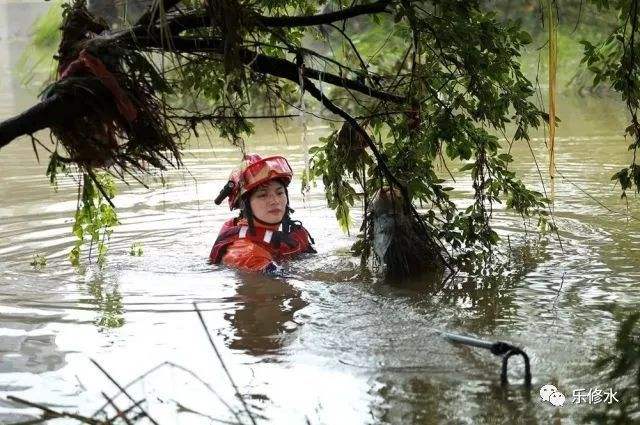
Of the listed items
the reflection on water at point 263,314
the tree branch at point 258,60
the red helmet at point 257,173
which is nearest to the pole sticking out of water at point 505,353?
the reflection on water at point 263,314

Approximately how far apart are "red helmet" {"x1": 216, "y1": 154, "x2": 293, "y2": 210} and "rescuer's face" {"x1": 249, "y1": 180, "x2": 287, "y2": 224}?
75 mm

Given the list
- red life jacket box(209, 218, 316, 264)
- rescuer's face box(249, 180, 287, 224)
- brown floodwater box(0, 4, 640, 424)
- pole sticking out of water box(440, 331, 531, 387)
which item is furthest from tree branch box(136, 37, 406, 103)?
red life jacket box(209, 218, 316, 264)

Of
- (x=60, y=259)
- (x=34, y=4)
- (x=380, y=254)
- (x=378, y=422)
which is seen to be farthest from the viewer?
(x=34, y=4)

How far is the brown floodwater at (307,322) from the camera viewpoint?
435 centimetres

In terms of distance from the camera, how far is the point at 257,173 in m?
7.73

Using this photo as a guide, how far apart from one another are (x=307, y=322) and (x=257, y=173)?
2.14 m

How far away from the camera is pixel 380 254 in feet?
23.4

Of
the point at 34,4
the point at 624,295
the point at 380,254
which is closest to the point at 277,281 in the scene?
the point at 380,254

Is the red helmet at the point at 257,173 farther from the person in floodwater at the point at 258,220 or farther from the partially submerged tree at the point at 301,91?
the partially submerged tree at the point at 301,91

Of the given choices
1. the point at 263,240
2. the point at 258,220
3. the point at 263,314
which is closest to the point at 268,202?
the point at 258,220

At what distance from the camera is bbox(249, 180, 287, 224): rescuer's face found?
782 cm

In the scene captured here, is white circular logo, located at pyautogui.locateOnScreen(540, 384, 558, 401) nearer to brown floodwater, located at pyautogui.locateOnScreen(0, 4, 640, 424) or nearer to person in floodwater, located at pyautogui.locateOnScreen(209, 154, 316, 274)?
brown floodwater, located at pyautogui.locateOnScreen(0, 4, 640, 424)

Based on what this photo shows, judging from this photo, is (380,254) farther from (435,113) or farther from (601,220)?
(601,220)

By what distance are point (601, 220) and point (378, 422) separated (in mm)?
5540
